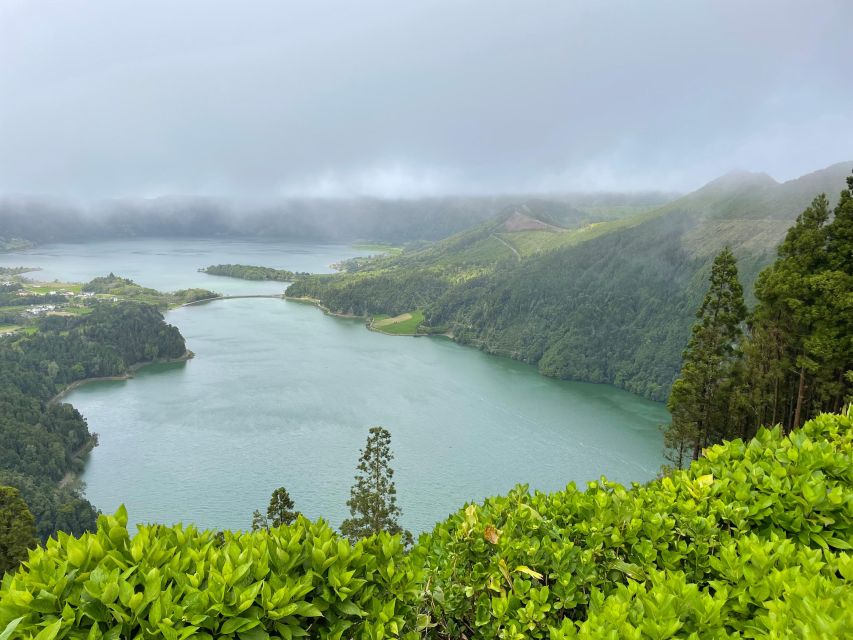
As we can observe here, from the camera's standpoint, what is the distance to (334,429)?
168 ft

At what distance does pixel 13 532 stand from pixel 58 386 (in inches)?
2247

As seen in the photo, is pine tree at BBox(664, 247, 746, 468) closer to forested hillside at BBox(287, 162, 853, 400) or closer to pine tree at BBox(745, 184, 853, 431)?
pine tree at BBox(745, 184, 853, 431)

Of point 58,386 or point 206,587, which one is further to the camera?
point 58,386

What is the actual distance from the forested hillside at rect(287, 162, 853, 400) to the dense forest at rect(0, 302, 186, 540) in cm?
4377

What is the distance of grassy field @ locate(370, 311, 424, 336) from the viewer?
10281cm

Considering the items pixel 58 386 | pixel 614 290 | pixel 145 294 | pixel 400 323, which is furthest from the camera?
pixel 145 294

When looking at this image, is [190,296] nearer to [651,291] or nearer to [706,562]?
[651,291]

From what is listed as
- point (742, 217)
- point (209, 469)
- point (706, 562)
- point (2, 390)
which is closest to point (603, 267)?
point (742, 217)

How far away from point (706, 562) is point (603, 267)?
4535 inches

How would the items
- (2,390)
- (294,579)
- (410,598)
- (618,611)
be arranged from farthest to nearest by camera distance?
(2,390) → (410,598) → (294,579) → (618,611)

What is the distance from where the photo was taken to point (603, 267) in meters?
113

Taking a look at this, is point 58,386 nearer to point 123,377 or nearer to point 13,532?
point 123,377

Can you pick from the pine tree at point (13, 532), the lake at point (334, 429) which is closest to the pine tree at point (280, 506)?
the lake at point (334, 429)

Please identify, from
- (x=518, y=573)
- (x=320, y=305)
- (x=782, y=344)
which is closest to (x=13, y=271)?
(x=320, y=305)
